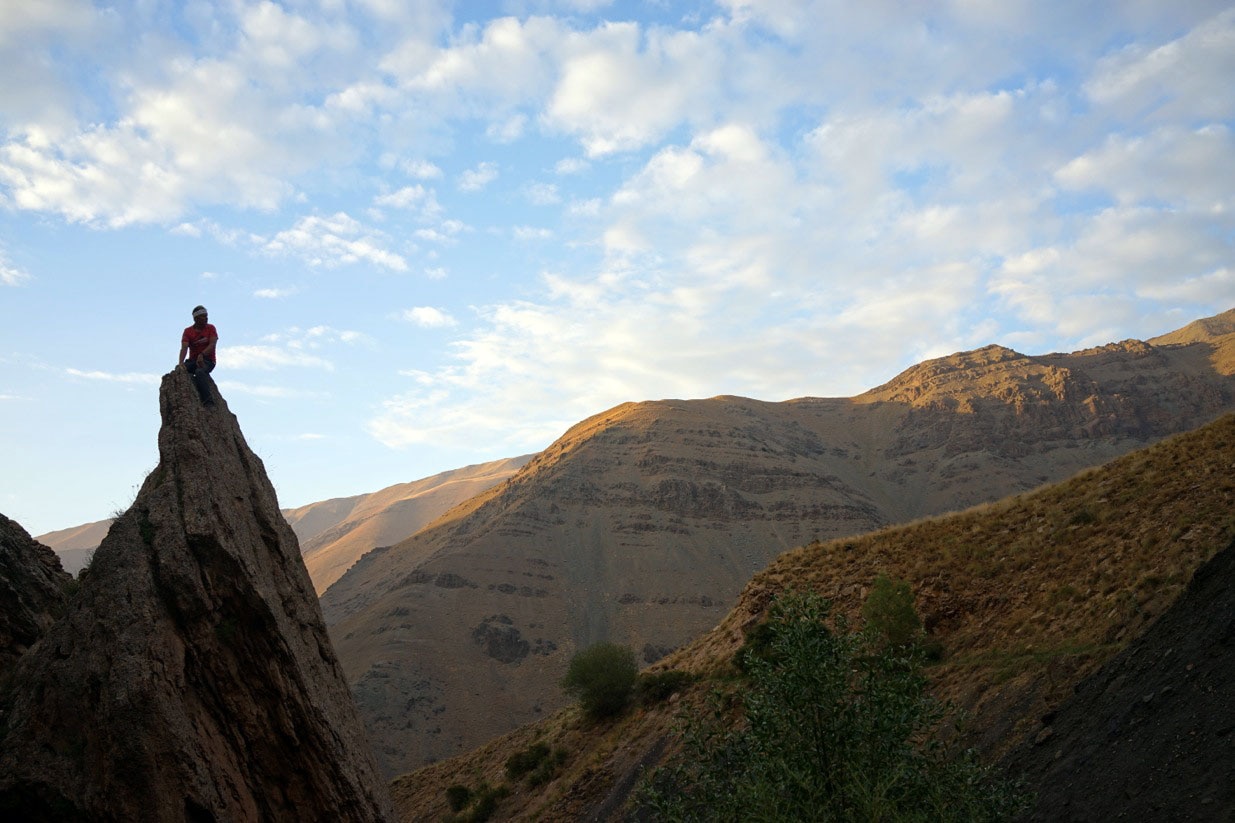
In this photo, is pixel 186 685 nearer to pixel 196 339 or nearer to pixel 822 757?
pixel 196 339

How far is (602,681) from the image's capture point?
41.9 metres

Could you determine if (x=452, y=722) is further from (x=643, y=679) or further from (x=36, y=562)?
(x=36, y=562)

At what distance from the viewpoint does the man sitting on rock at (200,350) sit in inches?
707

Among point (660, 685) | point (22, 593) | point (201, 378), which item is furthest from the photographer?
point (660, 685)

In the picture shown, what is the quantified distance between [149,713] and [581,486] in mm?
161078

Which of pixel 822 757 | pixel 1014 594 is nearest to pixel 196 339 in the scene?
pixel 822 757

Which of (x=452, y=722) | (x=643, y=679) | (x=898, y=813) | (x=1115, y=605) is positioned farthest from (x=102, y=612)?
(x=452, y=722)

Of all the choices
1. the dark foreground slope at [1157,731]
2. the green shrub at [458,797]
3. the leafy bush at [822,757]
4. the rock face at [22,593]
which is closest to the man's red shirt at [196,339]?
the rock face at [22,593]

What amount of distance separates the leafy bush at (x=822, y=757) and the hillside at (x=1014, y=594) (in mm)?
5192

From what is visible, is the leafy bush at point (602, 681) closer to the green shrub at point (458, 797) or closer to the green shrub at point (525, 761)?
the green shrub at point (525, 761)

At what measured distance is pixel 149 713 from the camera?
40.4 ft

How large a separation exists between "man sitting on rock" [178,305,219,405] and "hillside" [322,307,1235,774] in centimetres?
7932

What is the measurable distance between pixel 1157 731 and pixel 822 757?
8782 millimetres

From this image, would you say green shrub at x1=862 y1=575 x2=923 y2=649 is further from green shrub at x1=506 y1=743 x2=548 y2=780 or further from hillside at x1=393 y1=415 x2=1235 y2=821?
green shrub at x1=506 y1=743 x2=548 y2=780
